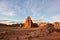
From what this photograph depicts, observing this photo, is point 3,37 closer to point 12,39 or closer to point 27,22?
point 12,39

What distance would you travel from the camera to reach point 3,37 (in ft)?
27.7

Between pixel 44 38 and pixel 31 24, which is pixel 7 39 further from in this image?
pixel 31 24

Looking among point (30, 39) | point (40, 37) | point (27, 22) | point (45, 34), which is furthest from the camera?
point (27, 22)

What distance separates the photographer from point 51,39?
8.06 m

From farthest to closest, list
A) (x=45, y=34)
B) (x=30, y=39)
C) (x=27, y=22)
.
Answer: (x=27, y=22) < (x=45, y=34) < (x=30, y=39)

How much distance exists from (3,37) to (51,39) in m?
3.23

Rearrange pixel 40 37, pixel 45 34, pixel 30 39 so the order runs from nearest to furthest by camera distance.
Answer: pixel 30 39, pixel 40 37, pixel 45 34

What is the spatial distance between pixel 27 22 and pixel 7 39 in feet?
178

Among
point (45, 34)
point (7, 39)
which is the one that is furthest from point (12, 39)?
point (45, 34)

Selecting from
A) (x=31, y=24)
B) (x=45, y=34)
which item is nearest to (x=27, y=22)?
(x=31, y=24)

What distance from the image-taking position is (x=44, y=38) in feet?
26.2

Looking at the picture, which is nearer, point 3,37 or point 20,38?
point 20,38

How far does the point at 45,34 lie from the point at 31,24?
53781 millimetres

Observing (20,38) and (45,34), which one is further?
(45,34)
